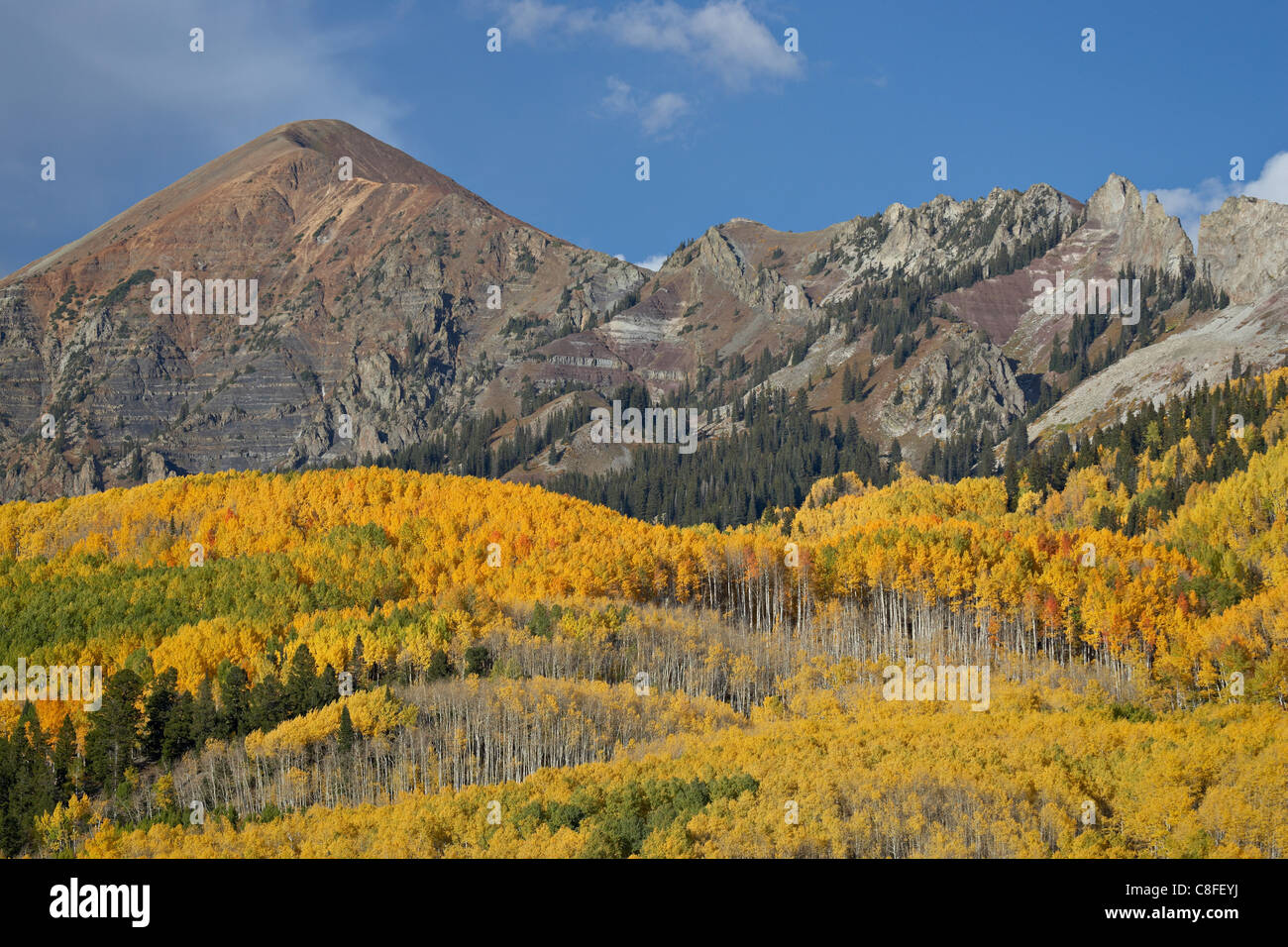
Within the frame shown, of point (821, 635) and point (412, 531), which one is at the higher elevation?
point (412, 531)

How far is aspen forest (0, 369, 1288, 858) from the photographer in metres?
84.9

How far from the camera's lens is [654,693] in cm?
12975

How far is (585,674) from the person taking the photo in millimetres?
135250

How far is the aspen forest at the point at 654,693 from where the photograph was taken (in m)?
84.9

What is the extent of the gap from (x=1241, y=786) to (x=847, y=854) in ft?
102

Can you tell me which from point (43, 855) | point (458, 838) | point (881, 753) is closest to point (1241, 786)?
point (881, 753)

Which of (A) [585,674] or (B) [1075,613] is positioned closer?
(A) [585,674]
